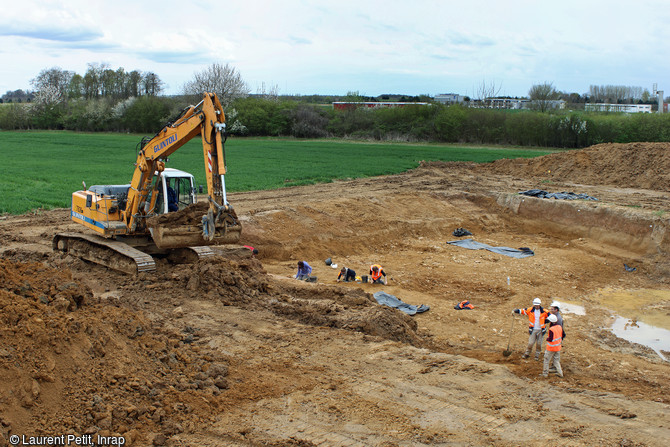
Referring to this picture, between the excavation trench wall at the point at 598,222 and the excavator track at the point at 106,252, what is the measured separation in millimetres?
16749

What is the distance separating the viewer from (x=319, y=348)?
892 centimetres

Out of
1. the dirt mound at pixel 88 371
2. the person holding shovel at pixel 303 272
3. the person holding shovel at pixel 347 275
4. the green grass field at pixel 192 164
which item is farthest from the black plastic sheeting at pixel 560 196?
the dirt mound at pixel 88 371

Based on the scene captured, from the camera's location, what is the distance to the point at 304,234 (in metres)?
18.5

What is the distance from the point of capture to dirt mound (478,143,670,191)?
2844 centimetres

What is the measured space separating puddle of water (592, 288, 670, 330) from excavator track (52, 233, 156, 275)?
11.6 meters

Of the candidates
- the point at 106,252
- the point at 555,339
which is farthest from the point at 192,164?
the point at 555,339

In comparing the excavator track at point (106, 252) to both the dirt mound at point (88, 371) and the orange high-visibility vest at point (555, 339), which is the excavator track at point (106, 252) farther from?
the orange high-visibility vest at point (555, 339)

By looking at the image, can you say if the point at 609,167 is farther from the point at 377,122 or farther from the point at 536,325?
the point at 377,122

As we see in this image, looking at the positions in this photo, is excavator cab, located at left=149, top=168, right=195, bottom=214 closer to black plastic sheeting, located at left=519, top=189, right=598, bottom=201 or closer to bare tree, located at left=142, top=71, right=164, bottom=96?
black plastic sheeting, located at left=519, top=189, right=598, bottom=201

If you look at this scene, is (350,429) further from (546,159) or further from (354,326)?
(546,159)

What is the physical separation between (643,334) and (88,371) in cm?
1141

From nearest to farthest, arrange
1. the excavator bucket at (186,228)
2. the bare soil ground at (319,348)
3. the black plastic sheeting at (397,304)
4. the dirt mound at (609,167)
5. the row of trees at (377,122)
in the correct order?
the bare soil ground at (319,348) < the excavator bucket at (186,228) < the black plastic sheeting at (397,304) < the dirt mound at (609,167) < the row of trees at (377,122)

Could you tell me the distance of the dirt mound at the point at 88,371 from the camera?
6.14 metres

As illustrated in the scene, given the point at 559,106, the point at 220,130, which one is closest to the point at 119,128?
the point at 559,106
